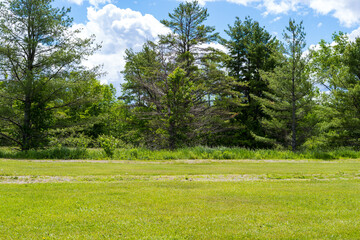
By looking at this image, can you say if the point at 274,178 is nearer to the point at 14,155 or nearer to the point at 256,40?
the point at 14,155

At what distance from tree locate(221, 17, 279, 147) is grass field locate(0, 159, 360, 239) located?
75.8 feet

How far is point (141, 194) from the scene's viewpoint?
679 centimetres

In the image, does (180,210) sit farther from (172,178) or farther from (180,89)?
(180,89)

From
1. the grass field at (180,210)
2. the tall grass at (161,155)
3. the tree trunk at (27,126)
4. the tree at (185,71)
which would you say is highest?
the tree at (185,71)

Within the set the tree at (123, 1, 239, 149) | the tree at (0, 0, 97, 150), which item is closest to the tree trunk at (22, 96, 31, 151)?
the tree at (0, 0, 97, 150)

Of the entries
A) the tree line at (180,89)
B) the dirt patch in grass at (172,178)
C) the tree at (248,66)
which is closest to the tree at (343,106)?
the tree line at (180,89)

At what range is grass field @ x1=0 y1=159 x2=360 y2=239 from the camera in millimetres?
4289

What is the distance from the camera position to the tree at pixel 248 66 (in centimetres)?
3172

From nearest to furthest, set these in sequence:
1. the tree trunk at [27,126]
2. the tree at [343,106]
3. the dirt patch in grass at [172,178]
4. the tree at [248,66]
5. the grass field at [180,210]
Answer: the grass field at [180,210], the dirt patch in grass at [172,178], the tree trunk at [27,126], the tree at [343,106], the tree at [248,66]

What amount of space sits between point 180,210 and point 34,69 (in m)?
19.0

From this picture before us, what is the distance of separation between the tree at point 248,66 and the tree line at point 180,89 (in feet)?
0.38

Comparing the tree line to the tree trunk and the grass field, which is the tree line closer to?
the tree trunk

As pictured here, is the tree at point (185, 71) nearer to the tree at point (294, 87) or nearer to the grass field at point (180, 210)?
Answer: the tree at point (294, 87)

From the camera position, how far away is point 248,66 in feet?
111
